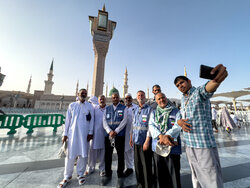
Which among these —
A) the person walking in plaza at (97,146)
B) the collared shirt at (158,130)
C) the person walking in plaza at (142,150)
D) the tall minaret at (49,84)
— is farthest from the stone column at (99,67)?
the tall minaret at (49,84)

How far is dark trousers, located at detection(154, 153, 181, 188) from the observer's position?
1415mm

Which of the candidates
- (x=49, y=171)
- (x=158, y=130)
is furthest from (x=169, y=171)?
(x=49, y=171)

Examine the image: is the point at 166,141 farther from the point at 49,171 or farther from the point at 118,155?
the point at 49,171

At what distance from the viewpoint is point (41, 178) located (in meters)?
2.01

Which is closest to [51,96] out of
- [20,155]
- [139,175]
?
[20,155]

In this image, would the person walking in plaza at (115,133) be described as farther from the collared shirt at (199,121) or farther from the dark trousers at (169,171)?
the collared shirt at (199,121)

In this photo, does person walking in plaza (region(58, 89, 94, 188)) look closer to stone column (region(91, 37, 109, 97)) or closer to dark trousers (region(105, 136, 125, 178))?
dark trousers (region(105, 136, 125, 178))

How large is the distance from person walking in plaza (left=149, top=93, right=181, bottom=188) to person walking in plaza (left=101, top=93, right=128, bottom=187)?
79 centimetres

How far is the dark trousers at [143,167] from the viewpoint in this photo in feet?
5.46

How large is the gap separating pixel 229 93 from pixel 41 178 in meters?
19.3

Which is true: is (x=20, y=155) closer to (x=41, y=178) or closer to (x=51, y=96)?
(x=41, y=178)

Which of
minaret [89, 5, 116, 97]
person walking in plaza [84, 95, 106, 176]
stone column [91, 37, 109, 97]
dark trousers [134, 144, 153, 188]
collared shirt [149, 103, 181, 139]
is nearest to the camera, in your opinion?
collared shirt [149, 103, 181, 139]

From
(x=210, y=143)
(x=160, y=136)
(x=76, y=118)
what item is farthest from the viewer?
(x=76, y=118)

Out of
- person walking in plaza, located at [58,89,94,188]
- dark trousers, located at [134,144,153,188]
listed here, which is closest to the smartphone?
dark trousers, located at [134,144,153,188]
